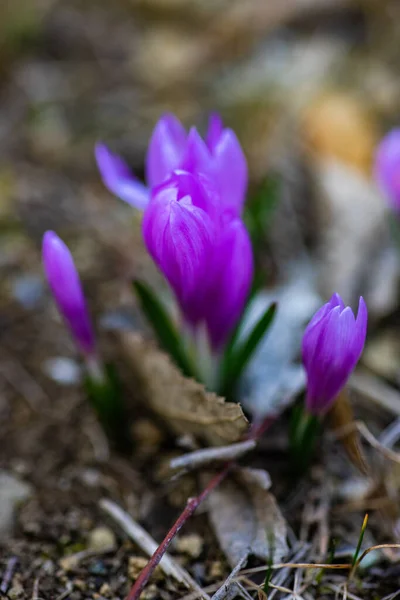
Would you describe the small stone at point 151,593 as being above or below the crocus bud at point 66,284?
below

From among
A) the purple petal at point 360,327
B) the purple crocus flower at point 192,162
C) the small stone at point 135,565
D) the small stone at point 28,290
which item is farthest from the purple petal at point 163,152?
the small stone at point 135,565

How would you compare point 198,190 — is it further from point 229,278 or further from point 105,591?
point 105,591

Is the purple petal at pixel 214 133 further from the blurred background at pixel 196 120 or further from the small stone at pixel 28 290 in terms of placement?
the small stone at pixel 28 290

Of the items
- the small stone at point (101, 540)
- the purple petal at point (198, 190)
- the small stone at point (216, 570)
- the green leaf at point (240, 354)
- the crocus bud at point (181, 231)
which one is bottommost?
the small stone at point (101, 540)

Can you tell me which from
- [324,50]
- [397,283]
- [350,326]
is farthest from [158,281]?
[324,50]

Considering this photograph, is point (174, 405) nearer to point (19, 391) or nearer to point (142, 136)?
point (19, 391)

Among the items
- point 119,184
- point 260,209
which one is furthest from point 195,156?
point 260,209

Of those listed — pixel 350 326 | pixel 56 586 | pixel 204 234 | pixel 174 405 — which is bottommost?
pixel 56 586
